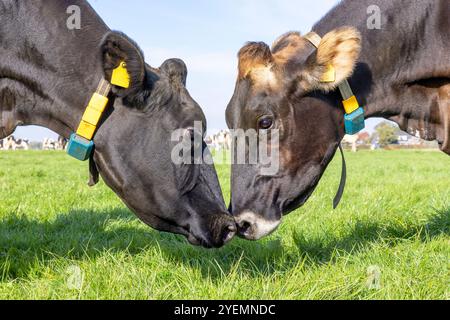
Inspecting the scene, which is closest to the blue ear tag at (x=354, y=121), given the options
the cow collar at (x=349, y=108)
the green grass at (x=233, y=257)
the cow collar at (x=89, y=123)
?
the cow collar at (x=349, y=108)

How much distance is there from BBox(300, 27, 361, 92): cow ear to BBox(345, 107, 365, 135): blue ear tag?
0.34 metres

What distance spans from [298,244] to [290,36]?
1882mm

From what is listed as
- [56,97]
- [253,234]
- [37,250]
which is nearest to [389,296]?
[253,234]

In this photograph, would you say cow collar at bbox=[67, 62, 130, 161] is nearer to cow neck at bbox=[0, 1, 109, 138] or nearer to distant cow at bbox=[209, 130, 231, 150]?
cow neck at bbox=[0, 1, 109, 138]

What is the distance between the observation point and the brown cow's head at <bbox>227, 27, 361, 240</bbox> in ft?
12.6

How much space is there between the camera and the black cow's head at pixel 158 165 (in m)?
3.51

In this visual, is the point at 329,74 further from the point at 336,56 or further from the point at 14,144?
the point at 14,144

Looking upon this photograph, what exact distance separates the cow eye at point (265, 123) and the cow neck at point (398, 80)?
2.59 feet

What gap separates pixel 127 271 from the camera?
3824mm

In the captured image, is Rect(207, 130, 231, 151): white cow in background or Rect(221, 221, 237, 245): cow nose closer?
Rect(221, 221, 237, 245): cow nose

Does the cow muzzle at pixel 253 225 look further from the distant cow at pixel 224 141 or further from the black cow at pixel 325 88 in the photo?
the distant cow at pixel 224 141

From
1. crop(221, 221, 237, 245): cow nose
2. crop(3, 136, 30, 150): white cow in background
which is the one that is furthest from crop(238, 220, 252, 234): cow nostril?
crop(3, 136, 30, 150): white cow in background

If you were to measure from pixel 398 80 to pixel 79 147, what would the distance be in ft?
8.67
